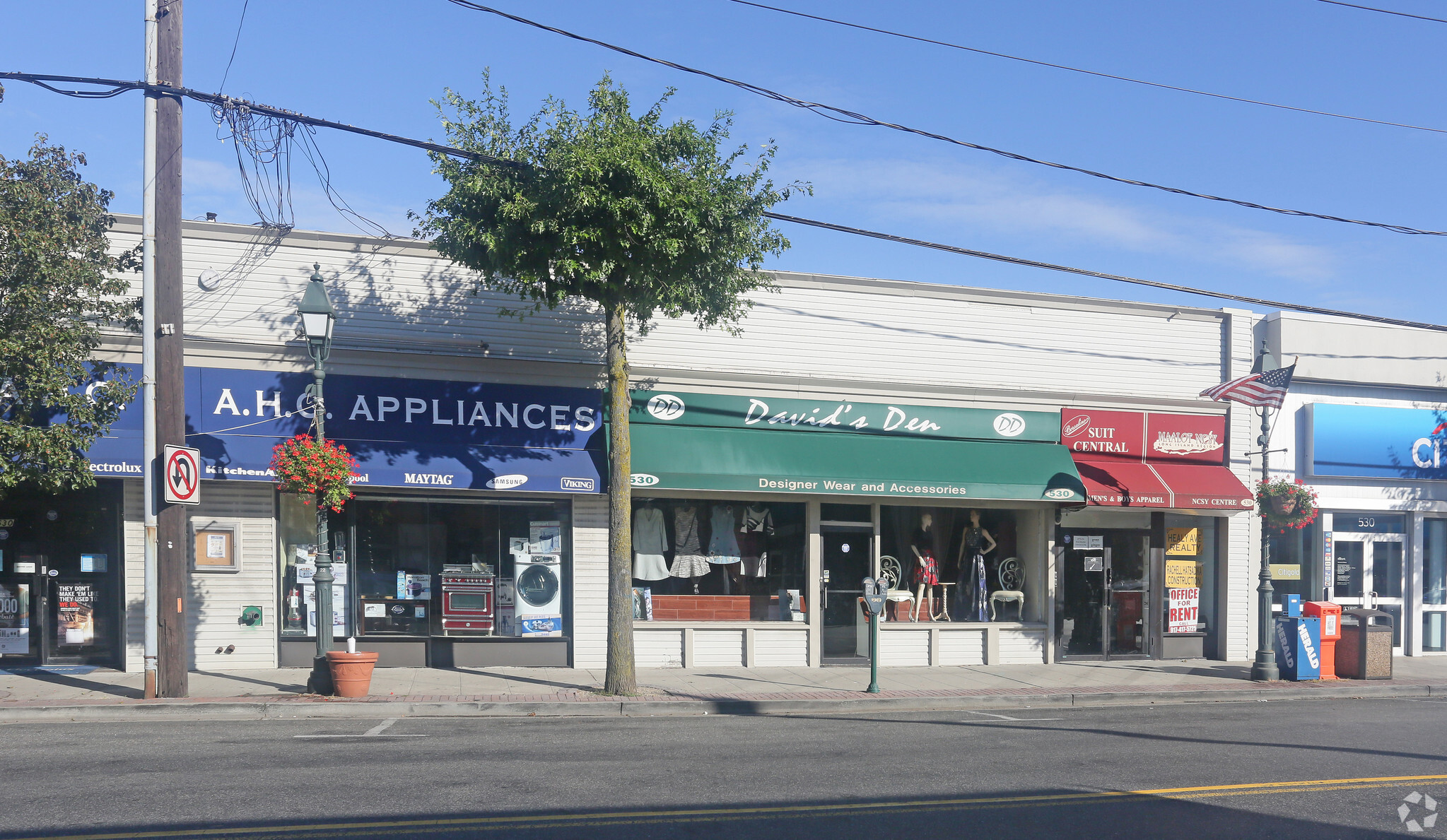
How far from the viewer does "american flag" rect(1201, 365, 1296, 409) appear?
1631 cm

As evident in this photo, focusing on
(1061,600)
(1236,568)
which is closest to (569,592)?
(1061,600)

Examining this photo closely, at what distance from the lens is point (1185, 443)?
1780 cm

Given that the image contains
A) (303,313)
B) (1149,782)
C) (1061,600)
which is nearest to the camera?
(1149,782)

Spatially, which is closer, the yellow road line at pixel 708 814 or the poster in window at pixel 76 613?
the yellow road line at pixel 708 814

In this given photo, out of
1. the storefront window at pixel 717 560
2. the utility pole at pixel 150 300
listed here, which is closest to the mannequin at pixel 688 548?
the storefront window at pixel 717 560

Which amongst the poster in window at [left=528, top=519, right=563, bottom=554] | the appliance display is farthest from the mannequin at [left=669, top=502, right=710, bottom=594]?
the appliance display

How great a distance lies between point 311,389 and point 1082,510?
12.2 meters

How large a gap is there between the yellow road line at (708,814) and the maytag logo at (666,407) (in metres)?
8.85

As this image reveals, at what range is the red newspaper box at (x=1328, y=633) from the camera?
16.2 meters

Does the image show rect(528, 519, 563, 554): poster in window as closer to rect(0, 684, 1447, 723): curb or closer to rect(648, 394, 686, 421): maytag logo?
rect(648, 394, 686, 421): maytag logo

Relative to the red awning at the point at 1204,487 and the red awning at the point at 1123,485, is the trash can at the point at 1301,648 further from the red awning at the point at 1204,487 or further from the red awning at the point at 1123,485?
the red awning at the point at 1123,485

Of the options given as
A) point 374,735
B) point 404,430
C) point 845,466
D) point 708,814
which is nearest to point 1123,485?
point 845,466

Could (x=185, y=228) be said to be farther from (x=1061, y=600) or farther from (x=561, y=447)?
(x=1061, y=600)

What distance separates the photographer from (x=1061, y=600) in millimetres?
17266
